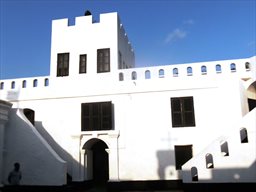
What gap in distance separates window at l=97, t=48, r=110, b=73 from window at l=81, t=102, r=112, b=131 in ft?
6.97

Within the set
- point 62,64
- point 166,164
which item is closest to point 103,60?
point 62,64

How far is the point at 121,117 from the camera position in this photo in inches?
523

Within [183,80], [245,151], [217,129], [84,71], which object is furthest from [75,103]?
[245,151]

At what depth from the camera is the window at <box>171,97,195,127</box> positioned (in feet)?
41.8

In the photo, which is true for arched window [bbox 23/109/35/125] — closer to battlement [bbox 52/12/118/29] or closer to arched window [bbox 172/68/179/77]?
battlement [bbox 52/12/118/29]

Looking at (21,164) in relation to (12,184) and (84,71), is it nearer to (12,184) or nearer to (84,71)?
(12,184)

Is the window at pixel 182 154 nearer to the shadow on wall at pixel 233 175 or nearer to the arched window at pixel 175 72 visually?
the shadow on wall at pixel 233 175

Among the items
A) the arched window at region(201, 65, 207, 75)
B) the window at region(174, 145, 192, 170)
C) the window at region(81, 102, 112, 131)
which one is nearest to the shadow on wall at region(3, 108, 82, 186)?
the window at region(81, 102, 112, 131)

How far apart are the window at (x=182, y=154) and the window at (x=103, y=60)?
5.39 meters

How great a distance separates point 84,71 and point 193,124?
6261mm

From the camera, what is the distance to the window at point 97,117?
515 inches

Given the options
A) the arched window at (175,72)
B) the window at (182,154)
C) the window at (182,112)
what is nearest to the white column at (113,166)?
the window at (182,154)

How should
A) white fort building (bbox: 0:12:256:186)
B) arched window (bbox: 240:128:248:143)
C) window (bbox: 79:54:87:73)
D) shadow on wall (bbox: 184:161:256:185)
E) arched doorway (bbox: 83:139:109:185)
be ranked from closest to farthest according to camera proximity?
shadow on wall (bbox: 184:161:256:185) → arched window (bbox: 240:128:248:143) → white fort building (bbox: 0:12:256:186) → window (bbox: 79:54:87:73) → arched doorway (bbox: 83:139:109:185)

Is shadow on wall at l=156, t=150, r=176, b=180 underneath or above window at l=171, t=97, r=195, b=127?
underneath
